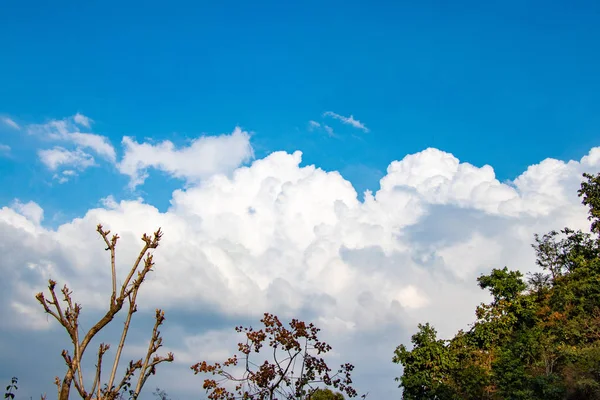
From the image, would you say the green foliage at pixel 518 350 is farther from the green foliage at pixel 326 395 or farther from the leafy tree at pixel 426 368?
the green foliage at pixel 326 395

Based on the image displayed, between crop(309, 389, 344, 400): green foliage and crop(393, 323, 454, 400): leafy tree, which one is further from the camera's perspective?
crop(309, 389, 344, 400): green foliage

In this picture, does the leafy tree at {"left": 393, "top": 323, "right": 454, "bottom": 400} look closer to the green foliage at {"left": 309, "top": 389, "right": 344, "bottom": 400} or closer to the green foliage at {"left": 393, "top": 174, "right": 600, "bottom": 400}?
the green foliage at {"left": 393, "top": 174, "right": 600, "bottom": 400}

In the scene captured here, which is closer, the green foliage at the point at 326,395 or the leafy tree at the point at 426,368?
the leafy tree at the point at 426,368

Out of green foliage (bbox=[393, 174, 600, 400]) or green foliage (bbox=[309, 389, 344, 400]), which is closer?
green foliage (bbox=[393, 174, 600, 400])

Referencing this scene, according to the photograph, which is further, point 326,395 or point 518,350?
point 326,395

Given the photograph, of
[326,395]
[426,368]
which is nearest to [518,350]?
[426,368]

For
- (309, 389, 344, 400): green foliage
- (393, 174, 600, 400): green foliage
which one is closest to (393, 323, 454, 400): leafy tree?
(393, 174, 600, 400): green foliage

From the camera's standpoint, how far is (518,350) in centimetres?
3606

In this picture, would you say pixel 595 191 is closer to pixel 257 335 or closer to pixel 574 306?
pixel 574 306

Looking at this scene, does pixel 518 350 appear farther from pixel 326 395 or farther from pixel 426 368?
pixel 326 395

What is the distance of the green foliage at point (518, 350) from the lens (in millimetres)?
31000

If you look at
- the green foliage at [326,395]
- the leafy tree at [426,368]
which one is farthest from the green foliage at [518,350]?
the green foliage at [326,395]

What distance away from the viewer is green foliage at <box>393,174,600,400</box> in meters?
31.0

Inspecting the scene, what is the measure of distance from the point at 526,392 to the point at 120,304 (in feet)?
101
